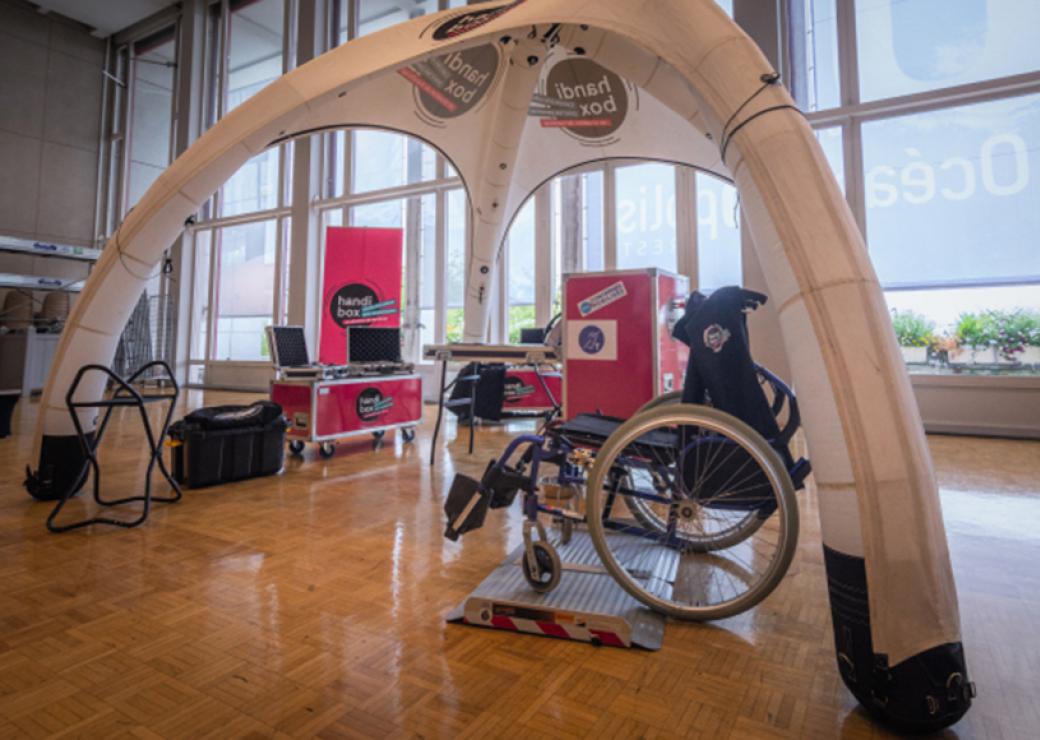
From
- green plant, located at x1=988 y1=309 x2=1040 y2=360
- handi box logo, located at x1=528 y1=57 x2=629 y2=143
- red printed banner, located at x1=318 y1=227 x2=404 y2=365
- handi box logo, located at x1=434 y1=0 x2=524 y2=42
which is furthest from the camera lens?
red printed banner, located at x1=318 y1=227 x2=404 y2=365

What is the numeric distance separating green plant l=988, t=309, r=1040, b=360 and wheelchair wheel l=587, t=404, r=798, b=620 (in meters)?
5.07

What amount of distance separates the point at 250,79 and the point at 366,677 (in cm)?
1309

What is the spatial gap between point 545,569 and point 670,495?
20.2 inches

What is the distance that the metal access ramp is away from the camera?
143 centimetres

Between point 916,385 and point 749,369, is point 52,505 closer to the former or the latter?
point 749,369

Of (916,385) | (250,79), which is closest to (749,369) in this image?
(916,385)

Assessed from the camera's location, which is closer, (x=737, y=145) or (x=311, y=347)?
(x=737, y=145)

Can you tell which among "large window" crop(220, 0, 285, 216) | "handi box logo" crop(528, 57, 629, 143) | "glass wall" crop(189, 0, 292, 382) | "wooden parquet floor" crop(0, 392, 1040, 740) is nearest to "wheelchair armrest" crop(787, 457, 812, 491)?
"wooden parquet floor" crop(0, 392, 1040, 740)

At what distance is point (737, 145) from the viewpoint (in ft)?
4.97

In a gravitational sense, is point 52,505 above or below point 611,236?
below

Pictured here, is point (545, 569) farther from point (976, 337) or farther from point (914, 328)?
point (976, 337)

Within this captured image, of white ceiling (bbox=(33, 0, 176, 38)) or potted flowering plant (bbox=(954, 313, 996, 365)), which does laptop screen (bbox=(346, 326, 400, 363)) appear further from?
white ceiling (bbox=(33, 0, 176, 38))

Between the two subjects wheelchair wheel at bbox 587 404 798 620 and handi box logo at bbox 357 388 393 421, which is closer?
wheelchair wheel at bbox 587 404 798 620

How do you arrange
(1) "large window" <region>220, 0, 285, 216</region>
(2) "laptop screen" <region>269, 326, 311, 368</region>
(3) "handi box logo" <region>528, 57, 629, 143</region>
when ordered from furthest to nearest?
(1) "large window" <region>220, 0, 285, 216</region> → (3) "handi box logo" <region>528, 57, 629, 143</region> → (2) "laptop screen" <region>269, 326, 311, 368</region>
